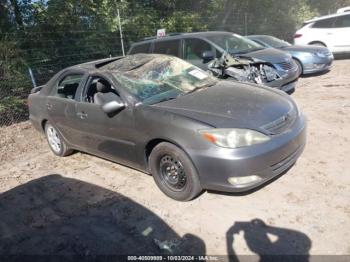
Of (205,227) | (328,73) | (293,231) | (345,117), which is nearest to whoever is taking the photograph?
(293,231)

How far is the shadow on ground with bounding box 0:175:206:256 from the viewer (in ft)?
11.0

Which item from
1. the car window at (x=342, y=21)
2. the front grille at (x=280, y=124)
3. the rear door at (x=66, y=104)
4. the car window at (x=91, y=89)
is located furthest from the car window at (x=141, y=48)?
the car window at (x=342, y=21)

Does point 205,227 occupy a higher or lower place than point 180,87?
lower

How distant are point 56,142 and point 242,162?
11.9 feet

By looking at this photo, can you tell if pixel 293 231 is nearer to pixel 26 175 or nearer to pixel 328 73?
pixel 26 175

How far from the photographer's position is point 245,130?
11.5ft

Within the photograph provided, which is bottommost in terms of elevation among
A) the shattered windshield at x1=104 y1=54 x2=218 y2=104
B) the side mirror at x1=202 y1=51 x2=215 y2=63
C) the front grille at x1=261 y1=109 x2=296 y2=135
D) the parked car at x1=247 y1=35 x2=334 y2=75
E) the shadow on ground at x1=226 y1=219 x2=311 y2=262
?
the shadow on ground at x1=226 y1=219 x2=311 y2=262

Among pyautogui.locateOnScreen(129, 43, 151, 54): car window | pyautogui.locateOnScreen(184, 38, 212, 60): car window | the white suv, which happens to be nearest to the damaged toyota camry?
pyautogui.locateOnScreen(184, 38, 212, 60): car window

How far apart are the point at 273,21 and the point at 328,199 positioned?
2004 cm

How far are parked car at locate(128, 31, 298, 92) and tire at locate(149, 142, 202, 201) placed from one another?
151 inches

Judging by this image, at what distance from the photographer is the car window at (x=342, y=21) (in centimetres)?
1197

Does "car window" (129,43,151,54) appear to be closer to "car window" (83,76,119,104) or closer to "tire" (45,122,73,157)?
"tire" (45,122,73,157)

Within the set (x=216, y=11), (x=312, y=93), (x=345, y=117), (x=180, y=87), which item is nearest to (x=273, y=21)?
(x=216, y=11)

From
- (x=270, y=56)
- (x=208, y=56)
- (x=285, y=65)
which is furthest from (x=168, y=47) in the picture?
(x=285, y=65)
